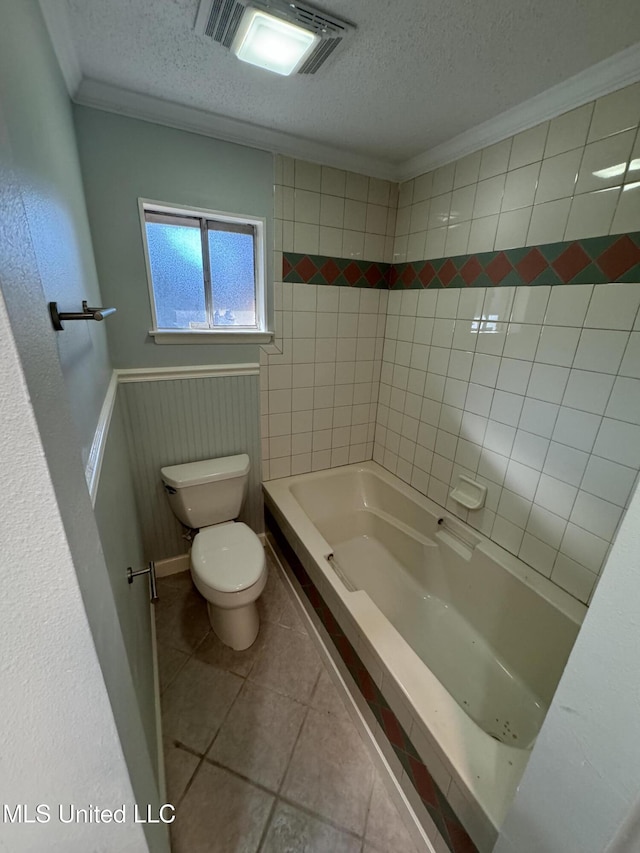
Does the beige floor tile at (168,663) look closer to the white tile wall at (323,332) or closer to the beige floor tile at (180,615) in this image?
the beige floor tile at (180,615)

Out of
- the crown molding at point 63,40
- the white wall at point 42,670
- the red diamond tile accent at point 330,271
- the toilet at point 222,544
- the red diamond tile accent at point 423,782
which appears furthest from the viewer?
the red diamond tile accent at point 330,271

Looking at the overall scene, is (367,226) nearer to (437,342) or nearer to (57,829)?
(437,342)

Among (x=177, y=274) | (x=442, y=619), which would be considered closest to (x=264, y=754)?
(x=442, y=619)

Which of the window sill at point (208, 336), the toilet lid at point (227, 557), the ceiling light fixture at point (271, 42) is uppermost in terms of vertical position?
the ceiling light fixture at point (271, 42)

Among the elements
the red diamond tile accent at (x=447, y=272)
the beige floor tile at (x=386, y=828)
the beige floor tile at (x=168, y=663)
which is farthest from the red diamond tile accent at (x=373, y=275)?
the beige floor tile at (x=386, y=828)

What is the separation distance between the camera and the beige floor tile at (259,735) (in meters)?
1.17

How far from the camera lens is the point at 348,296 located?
1.98 meters

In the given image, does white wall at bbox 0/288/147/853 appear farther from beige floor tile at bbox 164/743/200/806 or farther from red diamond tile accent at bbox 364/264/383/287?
red diamond tile accent at bbox 364/264/383/287

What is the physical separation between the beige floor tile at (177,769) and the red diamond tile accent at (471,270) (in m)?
2.27

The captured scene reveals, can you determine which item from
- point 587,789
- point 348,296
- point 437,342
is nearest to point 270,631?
point 587,789

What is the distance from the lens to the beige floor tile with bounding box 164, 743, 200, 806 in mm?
1108

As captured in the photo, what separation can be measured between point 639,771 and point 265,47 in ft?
6.00

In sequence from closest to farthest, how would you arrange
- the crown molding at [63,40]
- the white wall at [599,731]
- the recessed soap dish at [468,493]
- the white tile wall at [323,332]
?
the white wall at [599,731] → the crown molding at [63,40] → the recessed soap dish at [468,493] → the white tile wall at [323,332]

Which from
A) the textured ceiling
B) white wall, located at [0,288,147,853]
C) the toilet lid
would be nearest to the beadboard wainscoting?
the toilet lid
